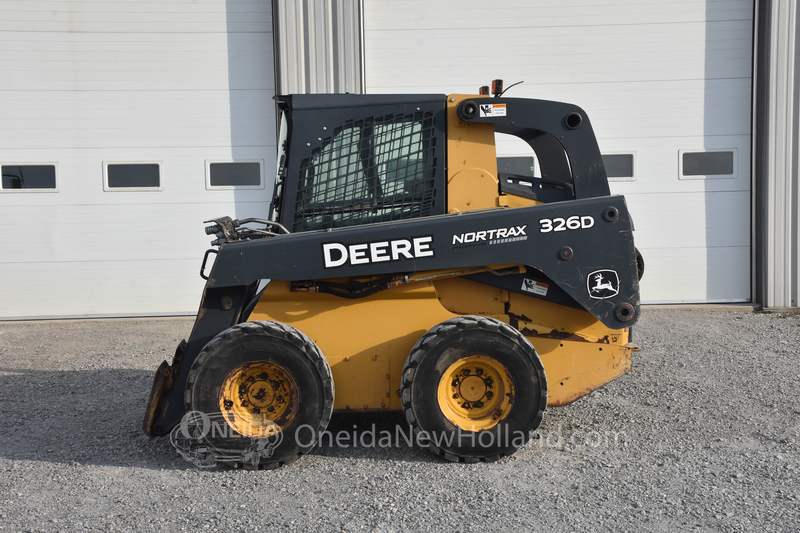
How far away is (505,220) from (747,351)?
4.12 m

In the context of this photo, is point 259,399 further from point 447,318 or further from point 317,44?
point 317,44

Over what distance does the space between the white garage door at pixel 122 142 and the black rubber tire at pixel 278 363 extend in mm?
5181

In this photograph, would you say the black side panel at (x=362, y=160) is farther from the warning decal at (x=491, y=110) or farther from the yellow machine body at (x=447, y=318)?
the warning decal at (x=491, y=110)

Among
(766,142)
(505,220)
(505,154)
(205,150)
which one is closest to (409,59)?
(505,154)

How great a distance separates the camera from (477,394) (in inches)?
150

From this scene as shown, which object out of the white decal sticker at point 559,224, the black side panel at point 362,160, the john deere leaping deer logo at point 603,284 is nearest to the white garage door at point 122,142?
the black side panel at point 362,160

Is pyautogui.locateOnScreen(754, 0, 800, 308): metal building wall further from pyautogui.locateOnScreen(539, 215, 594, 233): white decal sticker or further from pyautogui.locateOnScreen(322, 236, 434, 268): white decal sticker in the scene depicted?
pyautogui.locateOnScreen(322, 236, 434, 268): white decal sticker

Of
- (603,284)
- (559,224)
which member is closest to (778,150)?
(603,284)

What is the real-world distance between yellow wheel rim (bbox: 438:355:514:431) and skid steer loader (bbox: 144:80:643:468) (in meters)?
0.01

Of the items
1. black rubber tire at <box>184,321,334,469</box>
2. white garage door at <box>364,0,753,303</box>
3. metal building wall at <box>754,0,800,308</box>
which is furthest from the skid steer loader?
metal building wall at <box>754,0,800,308</box>

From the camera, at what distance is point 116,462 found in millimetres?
3869

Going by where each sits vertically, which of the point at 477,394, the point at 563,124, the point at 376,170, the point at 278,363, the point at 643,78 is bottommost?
the point at 477,394

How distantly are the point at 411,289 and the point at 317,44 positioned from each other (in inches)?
213

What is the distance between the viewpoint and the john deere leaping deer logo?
12.4 feet
